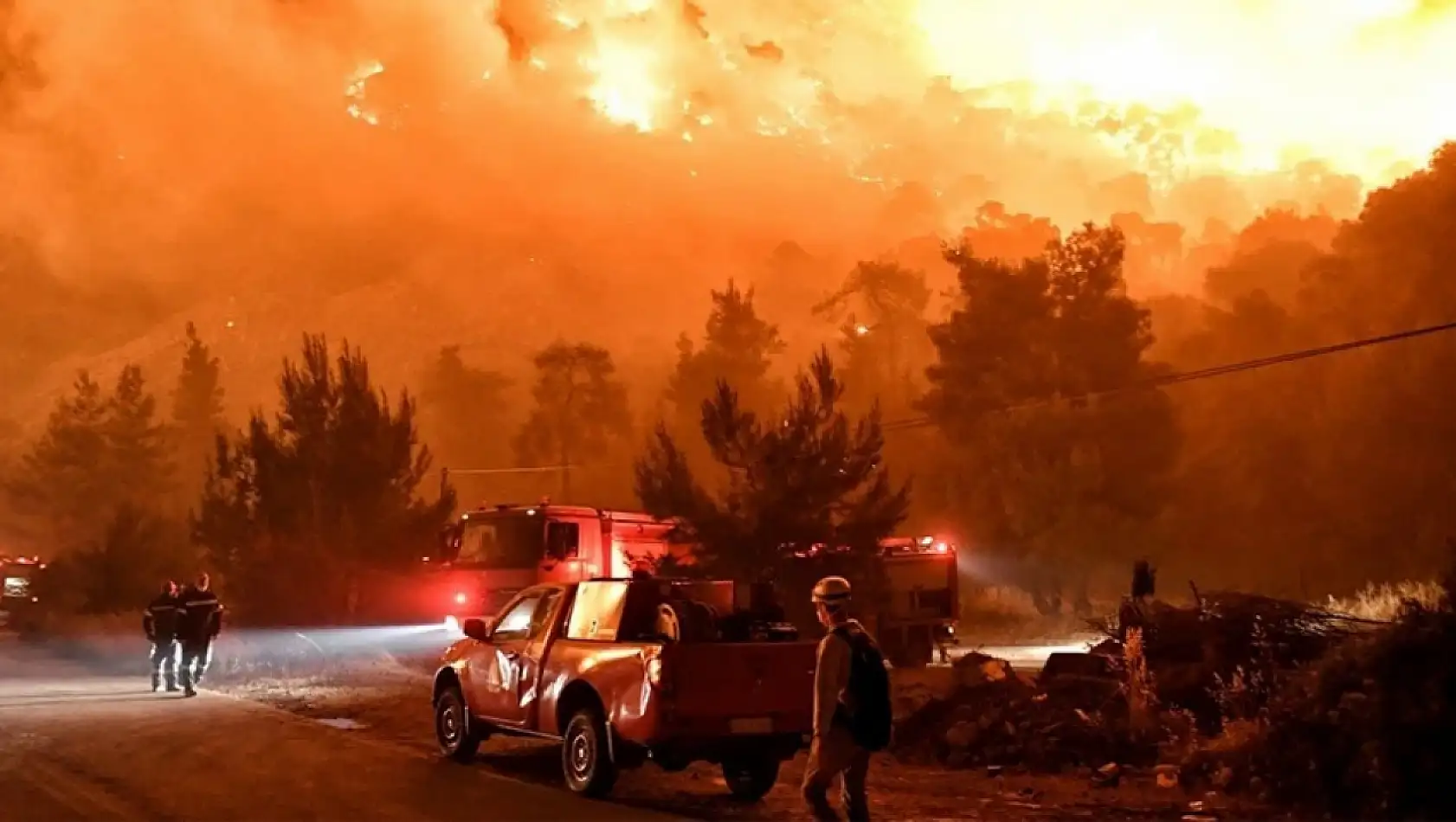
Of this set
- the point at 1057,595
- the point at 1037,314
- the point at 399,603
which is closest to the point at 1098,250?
the point at 1037,314

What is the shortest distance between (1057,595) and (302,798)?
32206 mm

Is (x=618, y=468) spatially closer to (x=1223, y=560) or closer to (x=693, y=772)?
(x=1223, y=560)

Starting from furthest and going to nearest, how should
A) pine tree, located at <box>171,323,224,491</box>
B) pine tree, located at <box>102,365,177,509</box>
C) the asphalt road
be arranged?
pine tree, located at <box>171,323,224,491</box> → pine tree, located at <box>102,365,177,509</box> → the asphalt road

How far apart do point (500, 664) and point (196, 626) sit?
9.06 meters

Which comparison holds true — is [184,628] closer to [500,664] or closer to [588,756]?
[500,664]

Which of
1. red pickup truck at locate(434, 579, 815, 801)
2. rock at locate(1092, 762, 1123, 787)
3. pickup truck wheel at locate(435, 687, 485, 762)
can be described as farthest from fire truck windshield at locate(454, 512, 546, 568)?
rock at locate(1092, 762, 1123, 787)

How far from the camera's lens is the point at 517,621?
11.9 meters

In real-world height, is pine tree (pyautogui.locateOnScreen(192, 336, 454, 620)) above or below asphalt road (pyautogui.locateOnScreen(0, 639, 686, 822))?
above

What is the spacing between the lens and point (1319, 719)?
9.02 meters

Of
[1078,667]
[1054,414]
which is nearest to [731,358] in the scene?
[1054,414]

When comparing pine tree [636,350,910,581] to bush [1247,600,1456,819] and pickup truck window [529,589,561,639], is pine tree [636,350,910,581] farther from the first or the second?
bush [1247,600,1456,819]

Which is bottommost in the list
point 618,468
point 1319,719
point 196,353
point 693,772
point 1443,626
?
point 693,772

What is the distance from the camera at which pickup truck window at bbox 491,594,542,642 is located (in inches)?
462

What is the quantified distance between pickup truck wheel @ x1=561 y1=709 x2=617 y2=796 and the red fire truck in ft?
31.4
